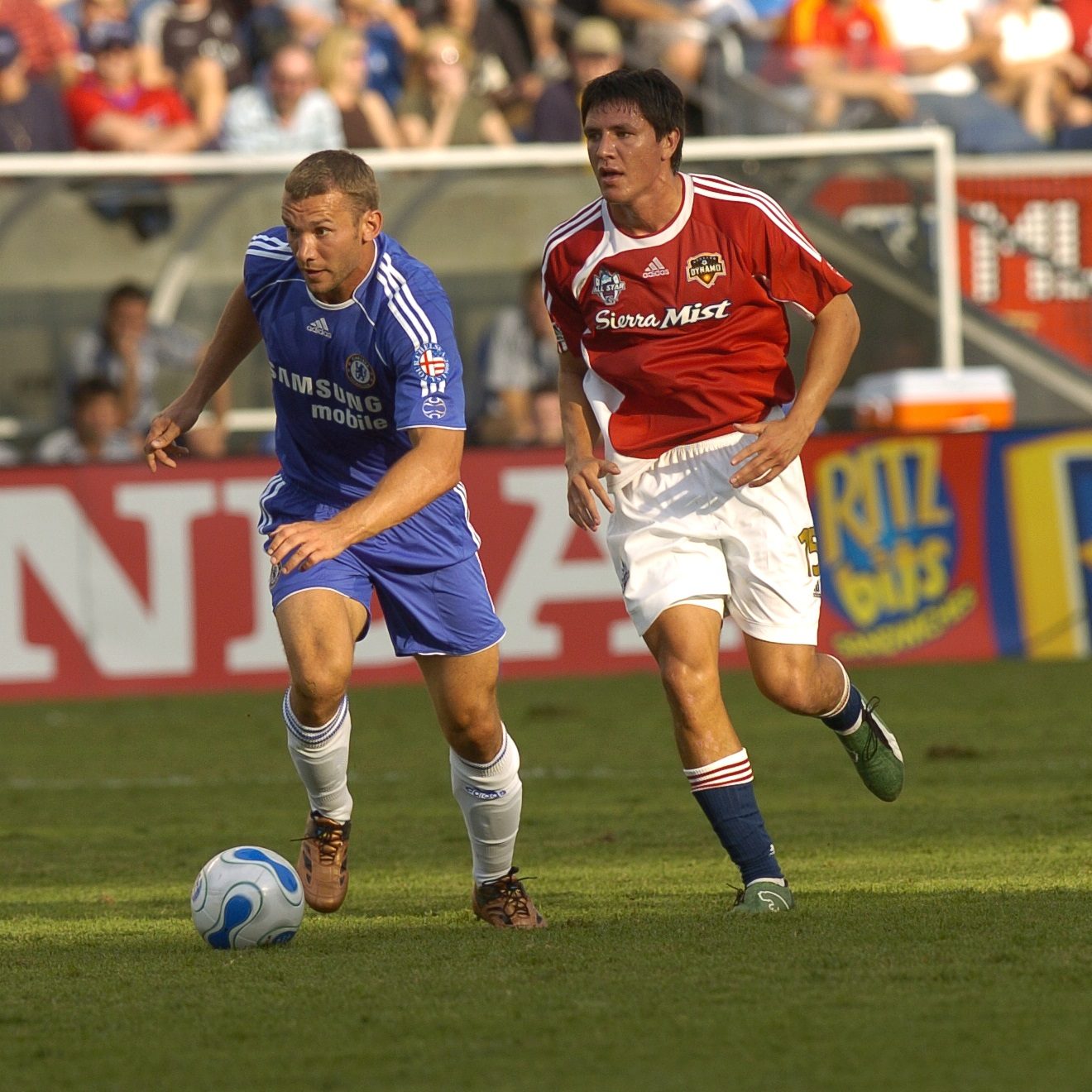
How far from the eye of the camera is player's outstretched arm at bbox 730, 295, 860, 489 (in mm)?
5676

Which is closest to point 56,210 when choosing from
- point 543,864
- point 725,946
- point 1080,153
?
point 1080,153

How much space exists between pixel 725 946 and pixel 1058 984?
0.91 metres

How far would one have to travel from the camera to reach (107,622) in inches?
472

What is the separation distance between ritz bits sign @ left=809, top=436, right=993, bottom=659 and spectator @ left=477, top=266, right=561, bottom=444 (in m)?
2.18

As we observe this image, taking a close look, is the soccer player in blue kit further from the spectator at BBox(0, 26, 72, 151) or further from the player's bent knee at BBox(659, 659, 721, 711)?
A: the spectator at BBox(0, 26, 72, 151)

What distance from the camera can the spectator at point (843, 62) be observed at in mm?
15297

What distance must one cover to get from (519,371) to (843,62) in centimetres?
439

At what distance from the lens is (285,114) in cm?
1478

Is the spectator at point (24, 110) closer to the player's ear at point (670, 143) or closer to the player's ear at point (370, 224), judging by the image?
the player's ear at point (370, 224)

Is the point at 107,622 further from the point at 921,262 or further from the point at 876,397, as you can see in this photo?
the point at 921,262

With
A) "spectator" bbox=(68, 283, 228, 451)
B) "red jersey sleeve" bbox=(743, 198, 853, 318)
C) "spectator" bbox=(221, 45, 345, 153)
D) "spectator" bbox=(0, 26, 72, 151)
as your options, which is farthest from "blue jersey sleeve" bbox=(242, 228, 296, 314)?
"spectator" bbox=(0, 26, 72, 151)

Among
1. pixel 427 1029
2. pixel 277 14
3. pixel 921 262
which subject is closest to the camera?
pixel 427 1029

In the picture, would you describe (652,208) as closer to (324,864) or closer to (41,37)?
(324,864)

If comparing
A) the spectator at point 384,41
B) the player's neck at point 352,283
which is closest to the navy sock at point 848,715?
the player's neck at point 352,283
